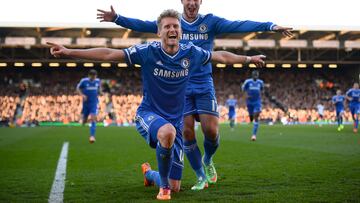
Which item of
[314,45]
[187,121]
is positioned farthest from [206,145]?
[314,45]

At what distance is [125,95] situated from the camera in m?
46.0

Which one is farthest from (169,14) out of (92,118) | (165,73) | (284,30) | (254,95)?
(254,95)

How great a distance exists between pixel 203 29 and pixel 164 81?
1.53m

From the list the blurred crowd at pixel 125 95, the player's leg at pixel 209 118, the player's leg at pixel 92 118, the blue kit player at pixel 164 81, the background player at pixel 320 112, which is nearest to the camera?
the blue kit player at pixel 164 81

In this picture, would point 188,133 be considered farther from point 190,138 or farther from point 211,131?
point 211,131

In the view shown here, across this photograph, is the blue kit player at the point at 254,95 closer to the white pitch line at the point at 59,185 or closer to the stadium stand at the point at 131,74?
the white pitch line at the point at 59,185

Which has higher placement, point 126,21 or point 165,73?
point 126,21

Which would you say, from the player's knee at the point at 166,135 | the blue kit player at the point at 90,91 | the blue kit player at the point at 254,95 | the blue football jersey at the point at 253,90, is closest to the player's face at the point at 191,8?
the player's knee at the point at 166,135

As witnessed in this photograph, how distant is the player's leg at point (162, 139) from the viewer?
505cm

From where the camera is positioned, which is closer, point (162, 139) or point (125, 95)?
point (162, 139)

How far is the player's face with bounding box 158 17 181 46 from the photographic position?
5.31 m

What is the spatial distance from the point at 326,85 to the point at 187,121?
150 feet

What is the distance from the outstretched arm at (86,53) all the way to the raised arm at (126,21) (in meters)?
1.14

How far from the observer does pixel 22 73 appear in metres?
47.2
